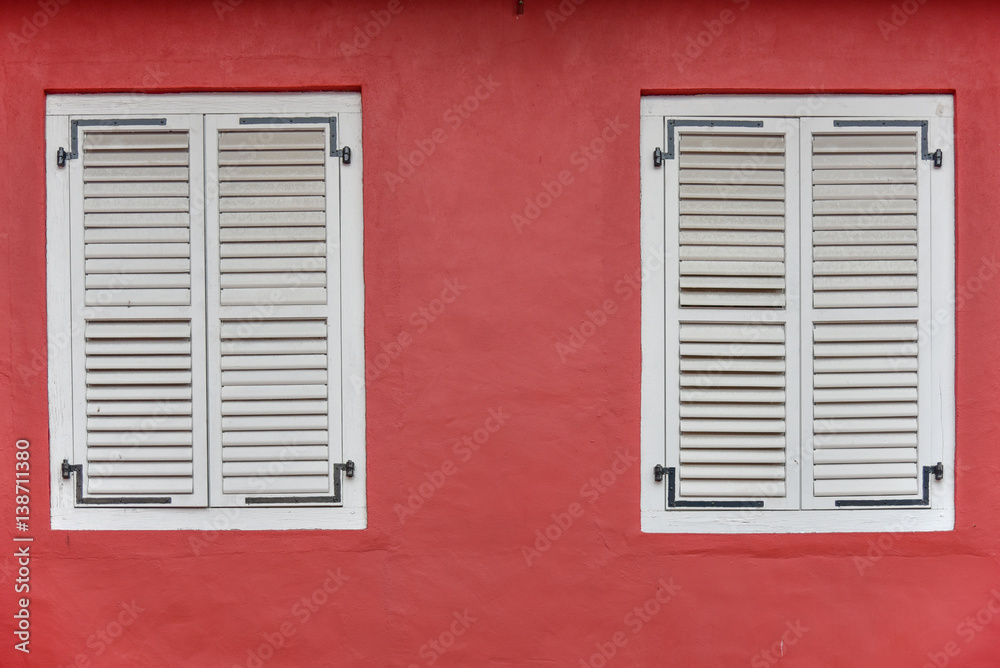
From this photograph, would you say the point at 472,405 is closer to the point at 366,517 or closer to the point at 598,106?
the point at 366,517

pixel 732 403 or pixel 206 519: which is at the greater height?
pixel 732 403

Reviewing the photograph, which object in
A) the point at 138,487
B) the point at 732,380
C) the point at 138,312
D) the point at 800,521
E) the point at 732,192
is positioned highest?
the point at 732,192

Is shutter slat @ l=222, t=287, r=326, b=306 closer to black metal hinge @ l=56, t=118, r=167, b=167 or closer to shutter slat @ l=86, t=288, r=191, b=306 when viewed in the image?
shutter slat @ l=86, t=288, r=191, b=306

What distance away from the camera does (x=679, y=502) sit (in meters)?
3.85

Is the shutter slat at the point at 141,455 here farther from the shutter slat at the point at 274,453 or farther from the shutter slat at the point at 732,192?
the shutter slat at the point at 732,192

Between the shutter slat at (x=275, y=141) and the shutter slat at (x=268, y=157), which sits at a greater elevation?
the shutter slat at (x=275, y=141)

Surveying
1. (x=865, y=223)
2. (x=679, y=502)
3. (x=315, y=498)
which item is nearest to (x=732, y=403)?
(x=679, y=502)

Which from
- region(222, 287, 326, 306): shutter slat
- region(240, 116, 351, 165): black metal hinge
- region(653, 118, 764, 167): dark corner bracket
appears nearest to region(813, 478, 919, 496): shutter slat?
region(653, 118, 764, 167): dark corner bracket

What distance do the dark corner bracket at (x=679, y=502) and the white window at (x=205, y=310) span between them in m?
1.28

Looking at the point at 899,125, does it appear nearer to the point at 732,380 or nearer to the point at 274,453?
the point at 732,380

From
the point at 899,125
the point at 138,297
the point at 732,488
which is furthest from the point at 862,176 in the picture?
the point at 138,297

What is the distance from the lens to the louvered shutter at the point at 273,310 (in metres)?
3.82

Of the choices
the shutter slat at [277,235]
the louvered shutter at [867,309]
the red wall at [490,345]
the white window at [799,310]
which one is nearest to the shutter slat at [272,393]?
the red wall at [490,345]

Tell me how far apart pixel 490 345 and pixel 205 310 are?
1.22 meters
